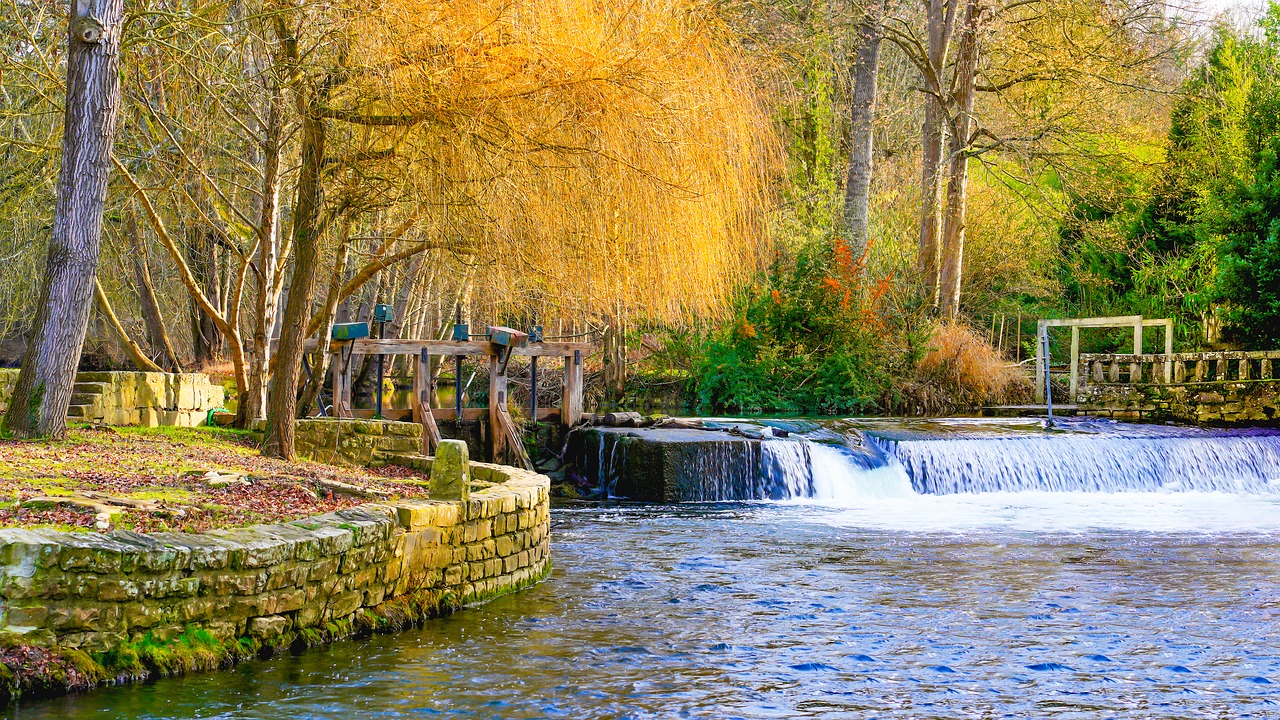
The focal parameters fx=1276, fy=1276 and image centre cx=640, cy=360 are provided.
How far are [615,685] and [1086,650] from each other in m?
2.86

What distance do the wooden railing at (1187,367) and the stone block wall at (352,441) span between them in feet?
46.2

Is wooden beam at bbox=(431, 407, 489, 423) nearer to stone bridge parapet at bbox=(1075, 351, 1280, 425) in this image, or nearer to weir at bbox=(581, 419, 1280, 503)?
weir at bbox=(581, 419, 1280, 503)

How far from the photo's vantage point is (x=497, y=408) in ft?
51.7

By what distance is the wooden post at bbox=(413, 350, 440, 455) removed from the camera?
14828 mm

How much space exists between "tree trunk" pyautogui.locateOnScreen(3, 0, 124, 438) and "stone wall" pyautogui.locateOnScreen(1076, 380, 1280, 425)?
16.3 meters

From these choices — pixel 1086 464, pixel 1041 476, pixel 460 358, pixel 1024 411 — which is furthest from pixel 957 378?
pixel 460 358

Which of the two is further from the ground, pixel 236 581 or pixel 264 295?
pixel 264 295

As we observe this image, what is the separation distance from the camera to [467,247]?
10945 mm

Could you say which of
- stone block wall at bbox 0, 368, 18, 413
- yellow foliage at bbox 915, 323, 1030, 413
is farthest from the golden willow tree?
yellow foliage at bbox 915, 323, 1030, 413

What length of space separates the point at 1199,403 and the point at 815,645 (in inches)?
589

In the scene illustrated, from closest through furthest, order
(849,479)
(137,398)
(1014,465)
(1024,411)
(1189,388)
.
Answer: (137,398) < (849,479) < (1014,465) < (1189,388) < (1024,411)

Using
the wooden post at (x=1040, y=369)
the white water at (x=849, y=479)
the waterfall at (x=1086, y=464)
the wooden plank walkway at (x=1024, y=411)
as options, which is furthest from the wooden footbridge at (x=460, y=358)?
the wooden post at (x=1040, y=369)

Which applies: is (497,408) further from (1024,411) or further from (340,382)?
(1024,411)

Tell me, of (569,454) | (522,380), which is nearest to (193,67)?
(569,454)
